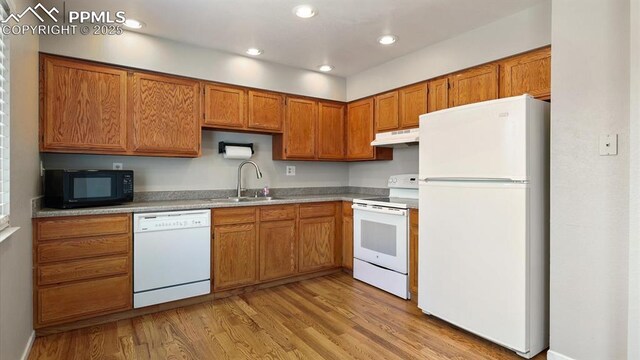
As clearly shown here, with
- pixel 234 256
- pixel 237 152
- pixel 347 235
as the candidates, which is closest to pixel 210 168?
pixel 237 152

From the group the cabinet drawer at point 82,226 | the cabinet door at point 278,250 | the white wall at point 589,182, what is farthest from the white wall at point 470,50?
the cabinet drawer at point 82,226

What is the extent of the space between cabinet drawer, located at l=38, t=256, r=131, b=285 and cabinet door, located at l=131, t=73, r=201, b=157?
0.96 meters

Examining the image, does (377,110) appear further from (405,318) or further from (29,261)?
(29,261)

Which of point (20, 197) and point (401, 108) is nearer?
point (20, 197)

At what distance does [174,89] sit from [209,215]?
122cm

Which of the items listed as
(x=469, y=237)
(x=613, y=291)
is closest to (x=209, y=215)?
(x=469, y=237)

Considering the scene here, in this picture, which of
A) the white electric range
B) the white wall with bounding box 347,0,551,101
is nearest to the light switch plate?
the white wall with bounding box 347,0,551,101

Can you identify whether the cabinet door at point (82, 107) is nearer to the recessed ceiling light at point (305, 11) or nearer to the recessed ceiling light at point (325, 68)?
the recessed ceiling light at point (305, 11)

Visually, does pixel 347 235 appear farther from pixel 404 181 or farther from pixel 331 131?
pixel 331 131

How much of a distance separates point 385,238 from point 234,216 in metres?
1.45

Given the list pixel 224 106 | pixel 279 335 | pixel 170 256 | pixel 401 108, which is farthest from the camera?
pixel 401 108

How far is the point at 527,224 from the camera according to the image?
203 cm

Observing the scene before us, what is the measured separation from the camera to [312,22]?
8.93ft

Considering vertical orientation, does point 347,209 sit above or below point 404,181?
below
